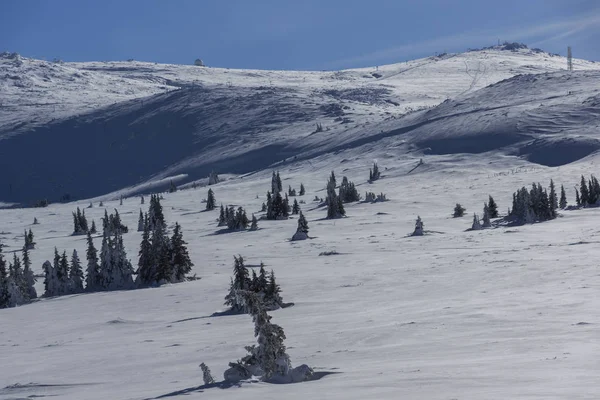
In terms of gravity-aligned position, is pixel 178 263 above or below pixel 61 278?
above

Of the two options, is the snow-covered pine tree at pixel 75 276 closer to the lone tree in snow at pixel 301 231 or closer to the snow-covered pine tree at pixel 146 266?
the snow-covered pine tree at pixel 146 266

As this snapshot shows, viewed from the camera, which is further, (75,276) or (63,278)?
(75,276)

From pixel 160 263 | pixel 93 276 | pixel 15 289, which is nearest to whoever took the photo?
pixel 15 289

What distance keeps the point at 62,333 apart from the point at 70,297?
14986 millimetres

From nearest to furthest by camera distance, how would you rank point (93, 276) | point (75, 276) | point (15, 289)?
point (15, 289)
point (75, 276)
point (93, 276)

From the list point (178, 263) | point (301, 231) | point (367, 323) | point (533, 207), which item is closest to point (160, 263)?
point (178, 263)

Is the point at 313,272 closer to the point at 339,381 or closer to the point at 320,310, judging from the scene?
the point at 320,310

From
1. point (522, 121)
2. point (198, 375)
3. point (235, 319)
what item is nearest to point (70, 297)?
point (235, 319)

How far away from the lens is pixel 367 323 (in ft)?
82.2

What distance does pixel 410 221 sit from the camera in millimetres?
71938

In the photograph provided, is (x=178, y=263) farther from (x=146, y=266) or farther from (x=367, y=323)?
(x=367, y=323)

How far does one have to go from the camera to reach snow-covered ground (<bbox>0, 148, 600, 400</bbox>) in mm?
16219

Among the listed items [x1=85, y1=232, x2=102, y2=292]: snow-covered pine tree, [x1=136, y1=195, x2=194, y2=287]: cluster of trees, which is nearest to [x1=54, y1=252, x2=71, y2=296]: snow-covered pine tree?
[x1=85, y1=232, x2=102, y2=292]: snow-covered pine tree

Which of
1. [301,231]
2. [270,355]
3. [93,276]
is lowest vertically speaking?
[270,355]
